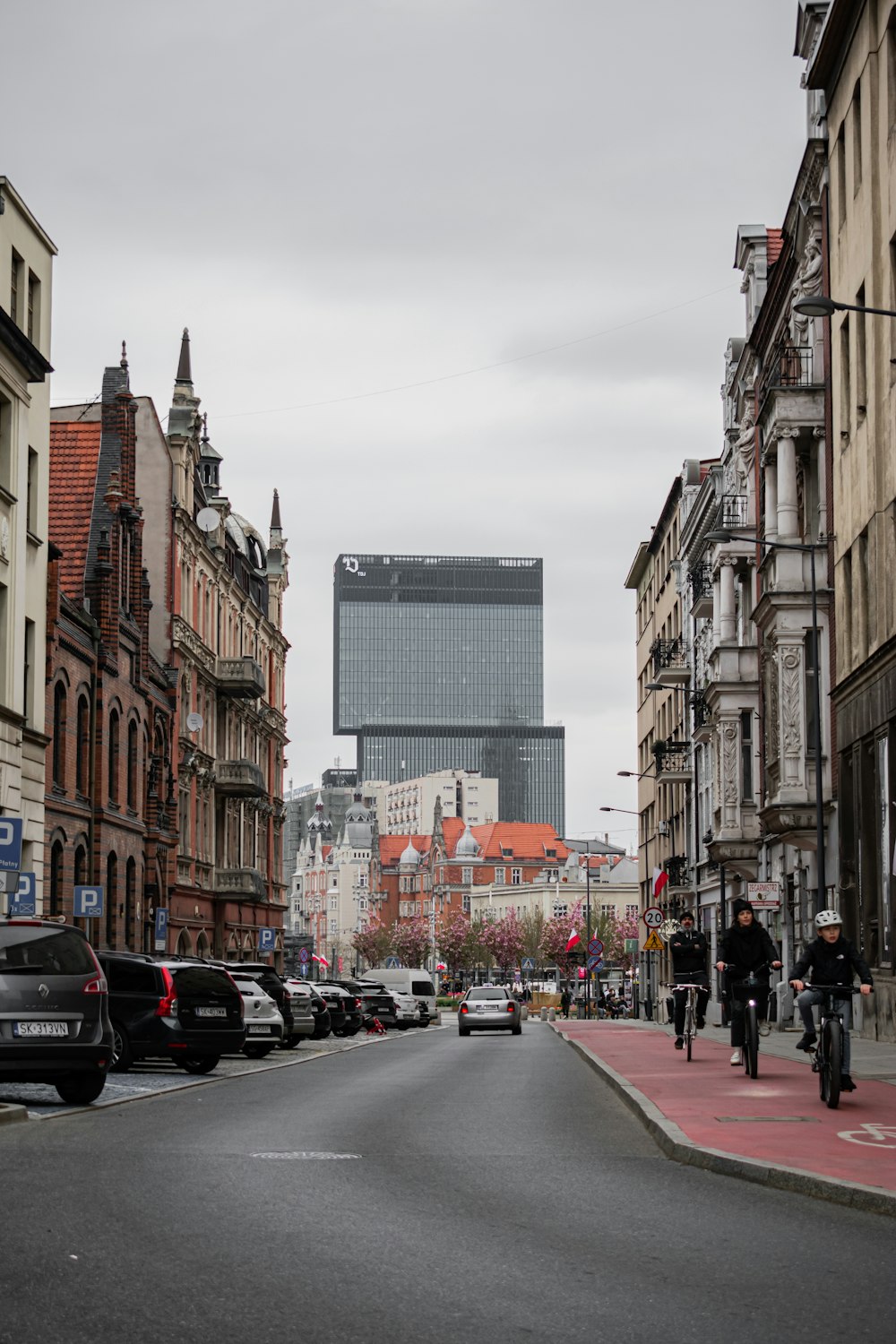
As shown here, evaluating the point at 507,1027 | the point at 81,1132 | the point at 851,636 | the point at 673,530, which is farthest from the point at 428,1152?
the point at 673,530

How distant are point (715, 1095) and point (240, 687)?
164 feet

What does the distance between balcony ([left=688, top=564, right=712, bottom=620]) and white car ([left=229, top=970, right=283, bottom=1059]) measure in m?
26.5

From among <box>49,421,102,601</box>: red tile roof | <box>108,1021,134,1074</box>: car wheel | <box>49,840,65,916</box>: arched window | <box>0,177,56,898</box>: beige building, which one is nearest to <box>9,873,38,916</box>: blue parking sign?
<box>108,1021,134,1074</box>: car wheel

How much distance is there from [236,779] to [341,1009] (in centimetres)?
1980

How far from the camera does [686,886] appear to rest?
70.4 metres

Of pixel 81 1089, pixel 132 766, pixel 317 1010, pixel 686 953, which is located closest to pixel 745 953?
pixel 686 953

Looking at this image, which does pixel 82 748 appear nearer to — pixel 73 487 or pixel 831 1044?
A: pixel 73 487

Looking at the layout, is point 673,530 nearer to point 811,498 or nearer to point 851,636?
point 811,498

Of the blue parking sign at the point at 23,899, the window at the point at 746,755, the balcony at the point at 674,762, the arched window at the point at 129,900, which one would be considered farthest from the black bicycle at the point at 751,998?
the balcony at the point at 674,762

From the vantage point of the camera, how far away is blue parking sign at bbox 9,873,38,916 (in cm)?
2592

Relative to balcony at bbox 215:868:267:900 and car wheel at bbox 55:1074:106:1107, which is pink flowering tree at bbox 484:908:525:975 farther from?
car wheel at bbox 55:1074:106:1107

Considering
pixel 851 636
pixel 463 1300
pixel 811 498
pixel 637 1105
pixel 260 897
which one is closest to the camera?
pixel 463 1300

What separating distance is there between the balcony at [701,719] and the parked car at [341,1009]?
12.8 metres

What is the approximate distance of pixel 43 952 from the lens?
17.9 metres
